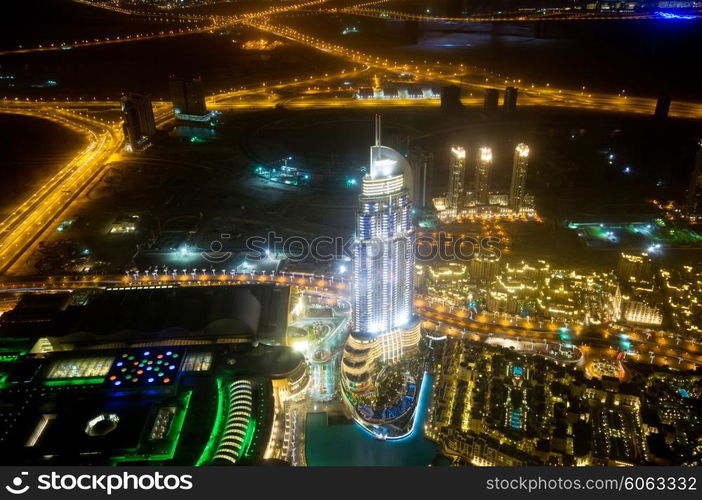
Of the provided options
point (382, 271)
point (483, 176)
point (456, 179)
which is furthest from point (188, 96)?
point (382, 271)

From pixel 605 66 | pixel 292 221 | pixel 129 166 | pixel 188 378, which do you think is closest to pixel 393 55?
pixel 605 66

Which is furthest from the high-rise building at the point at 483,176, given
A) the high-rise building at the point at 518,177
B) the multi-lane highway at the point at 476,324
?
the multi-lane highway at the point at 476,324

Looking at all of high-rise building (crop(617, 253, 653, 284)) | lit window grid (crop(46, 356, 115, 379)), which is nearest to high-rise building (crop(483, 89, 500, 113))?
high-rise building (crop(617, 253, 653, 284))

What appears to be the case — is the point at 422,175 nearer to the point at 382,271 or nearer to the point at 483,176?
the point at 483,176

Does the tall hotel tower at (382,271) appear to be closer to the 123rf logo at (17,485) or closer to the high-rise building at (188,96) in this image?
the 123rf logo at (17,485)
